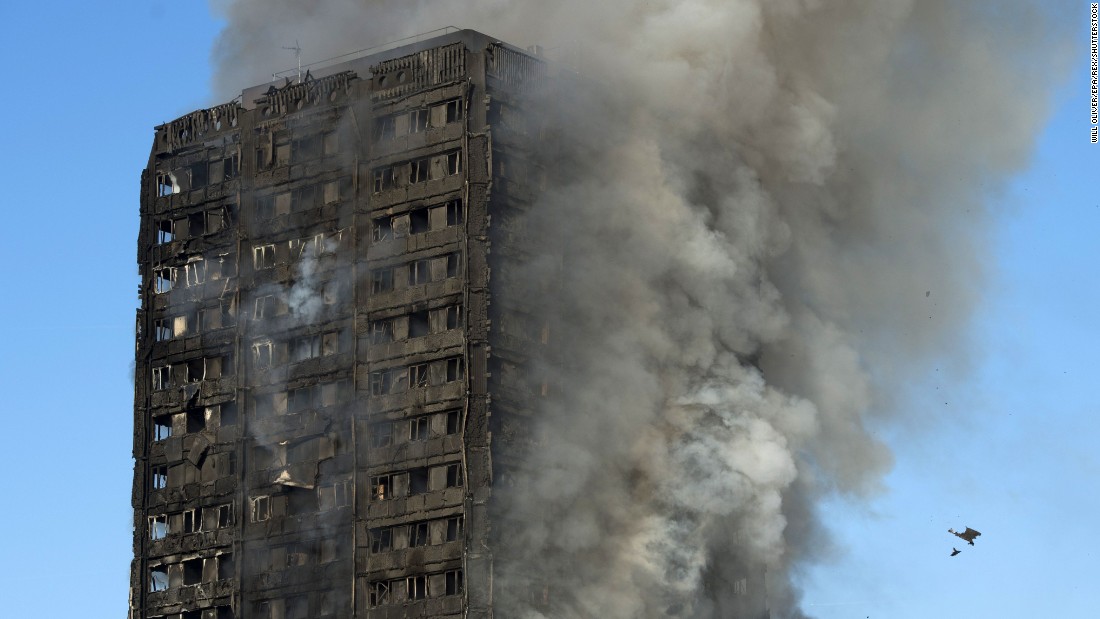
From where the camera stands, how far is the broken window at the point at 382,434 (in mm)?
162500

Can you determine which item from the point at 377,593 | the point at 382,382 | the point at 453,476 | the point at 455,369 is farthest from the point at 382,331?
the point at 377,593

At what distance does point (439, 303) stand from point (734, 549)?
27.4 metres

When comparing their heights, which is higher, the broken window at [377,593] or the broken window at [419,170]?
the broken window at [419,170]

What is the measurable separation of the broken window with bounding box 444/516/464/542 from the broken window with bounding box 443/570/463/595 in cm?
227

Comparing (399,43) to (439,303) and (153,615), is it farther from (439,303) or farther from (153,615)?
(153,615)

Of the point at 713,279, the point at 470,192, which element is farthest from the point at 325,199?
the point at 713,279

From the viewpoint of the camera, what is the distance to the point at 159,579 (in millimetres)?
174750

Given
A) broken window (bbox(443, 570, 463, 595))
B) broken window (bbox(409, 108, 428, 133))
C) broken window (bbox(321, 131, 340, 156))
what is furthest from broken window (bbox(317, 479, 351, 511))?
broken window (bbox(409, 108, 428, 133))

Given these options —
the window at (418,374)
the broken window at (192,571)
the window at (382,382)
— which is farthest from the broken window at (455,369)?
the broken window at (192,571)

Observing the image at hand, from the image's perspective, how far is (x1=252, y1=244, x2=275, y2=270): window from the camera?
173 metres

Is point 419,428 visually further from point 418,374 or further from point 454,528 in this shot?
point 454,528

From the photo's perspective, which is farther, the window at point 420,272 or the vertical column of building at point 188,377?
the vertical column of building at point 188,377

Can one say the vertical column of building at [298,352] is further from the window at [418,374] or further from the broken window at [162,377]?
the broken window at [162,377]

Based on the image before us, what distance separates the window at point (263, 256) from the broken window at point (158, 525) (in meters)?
20.2
